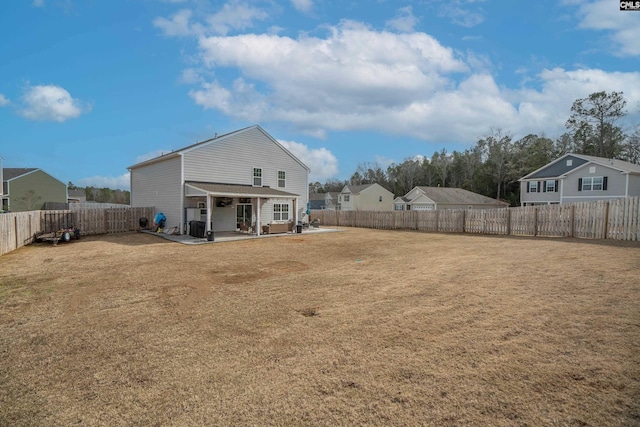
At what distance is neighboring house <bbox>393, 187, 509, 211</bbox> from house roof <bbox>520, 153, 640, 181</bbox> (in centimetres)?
1007

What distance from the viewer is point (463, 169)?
213 ft

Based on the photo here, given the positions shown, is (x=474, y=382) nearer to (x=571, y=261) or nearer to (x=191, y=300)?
(x=191, y=300)

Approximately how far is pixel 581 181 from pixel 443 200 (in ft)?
51.9

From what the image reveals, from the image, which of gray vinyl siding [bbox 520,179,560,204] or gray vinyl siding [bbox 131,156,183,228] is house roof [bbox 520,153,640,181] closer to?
gray vinyl siding [bbox 520,179,560,204]

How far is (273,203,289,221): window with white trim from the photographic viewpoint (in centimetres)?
2325

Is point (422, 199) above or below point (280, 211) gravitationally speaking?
above

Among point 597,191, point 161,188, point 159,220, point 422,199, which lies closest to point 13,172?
point 161,188

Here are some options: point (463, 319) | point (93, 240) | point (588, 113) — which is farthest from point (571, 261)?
point (588, 113)

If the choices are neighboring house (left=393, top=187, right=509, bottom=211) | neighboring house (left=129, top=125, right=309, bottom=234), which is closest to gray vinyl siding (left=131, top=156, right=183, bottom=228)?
neighboring house (left=129, top=125, right=309, bottom=234)

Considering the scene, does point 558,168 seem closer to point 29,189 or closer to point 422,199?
point 422,199

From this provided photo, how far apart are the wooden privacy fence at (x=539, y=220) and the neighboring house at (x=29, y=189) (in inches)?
1596

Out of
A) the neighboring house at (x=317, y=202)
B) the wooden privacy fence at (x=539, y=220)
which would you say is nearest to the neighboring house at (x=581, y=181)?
the wooden privacy fence at (x=539, y=220)

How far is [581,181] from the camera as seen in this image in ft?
107

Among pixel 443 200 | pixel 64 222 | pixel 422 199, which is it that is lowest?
pixel 64 222
